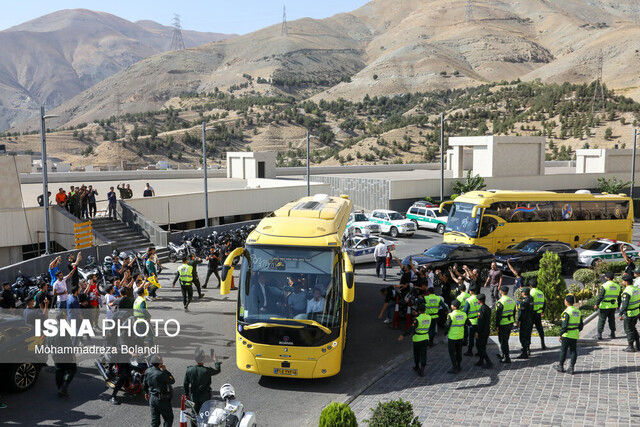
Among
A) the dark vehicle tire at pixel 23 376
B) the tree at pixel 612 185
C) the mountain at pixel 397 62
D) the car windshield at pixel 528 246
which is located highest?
the mountain at pixel 397 62

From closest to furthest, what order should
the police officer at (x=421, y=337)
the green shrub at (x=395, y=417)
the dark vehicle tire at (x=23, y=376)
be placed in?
1. the green shrub at (x=395, y=417)
2. the dark vehicle tire at (x=23, y=376)
3. the police officer at (x=421, y=337)

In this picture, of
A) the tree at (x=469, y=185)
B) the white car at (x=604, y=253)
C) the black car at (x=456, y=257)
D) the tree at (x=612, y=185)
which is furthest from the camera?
the tree at (x=612, y=185)

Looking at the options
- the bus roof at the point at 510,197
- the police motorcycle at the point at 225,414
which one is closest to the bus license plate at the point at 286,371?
the police motorcycle at the point at 225,414

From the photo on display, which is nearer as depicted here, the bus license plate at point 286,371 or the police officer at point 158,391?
the police officer at point 158,391

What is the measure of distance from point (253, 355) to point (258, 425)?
157cm

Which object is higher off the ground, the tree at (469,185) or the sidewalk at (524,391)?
the tree at (469,185)

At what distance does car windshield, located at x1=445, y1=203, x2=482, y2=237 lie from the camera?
2392cm

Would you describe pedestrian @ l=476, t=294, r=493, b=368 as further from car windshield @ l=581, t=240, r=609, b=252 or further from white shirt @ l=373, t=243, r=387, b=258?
car windshield @ l=581, t=240, r=609, b=252

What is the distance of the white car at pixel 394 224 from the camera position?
1243 inches

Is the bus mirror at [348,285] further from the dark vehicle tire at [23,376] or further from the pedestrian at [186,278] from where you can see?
the pedestrian at [186,278]

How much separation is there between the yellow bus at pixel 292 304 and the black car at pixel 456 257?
30.2 ft

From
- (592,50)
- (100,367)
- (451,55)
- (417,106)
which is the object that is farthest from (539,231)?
(451,55)

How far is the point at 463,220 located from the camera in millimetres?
24547

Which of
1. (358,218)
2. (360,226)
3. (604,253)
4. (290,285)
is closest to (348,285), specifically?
(290,285)
